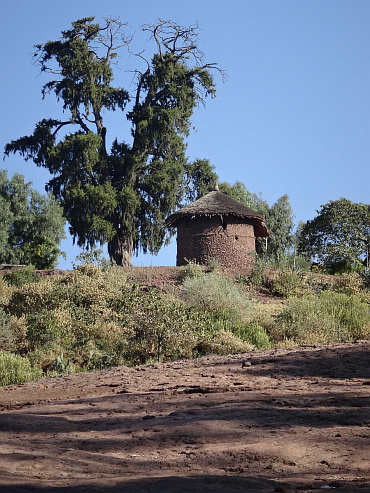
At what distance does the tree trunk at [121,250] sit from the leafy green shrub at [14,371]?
73.0 feet

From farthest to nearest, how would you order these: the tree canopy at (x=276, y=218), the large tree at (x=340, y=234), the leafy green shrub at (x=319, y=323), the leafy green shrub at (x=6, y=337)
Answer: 1. the tree canopy at (x=276, y=218)
2. the large tree at (x=340, y=234)
3. the leafy green shrub at (x=319, y=323)
4. the leafy green shrub at (x=6, y=337)

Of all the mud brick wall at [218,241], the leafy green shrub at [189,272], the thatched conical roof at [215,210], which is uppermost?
the thatched conical roof at [215,210]

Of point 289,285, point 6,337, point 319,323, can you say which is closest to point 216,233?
point 289,285

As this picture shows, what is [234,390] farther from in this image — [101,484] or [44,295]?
[44,295]

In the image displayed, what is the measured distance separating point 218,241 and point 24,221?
46.3 ft

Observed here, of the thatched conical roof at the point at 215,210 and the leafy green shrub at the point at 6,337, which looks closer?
the leafy green shrub at the point at 6,337

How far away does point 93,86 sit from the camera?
3616 centimetres

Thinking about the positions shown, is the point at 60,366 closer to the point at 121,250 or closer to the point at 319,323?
the point at 319,323

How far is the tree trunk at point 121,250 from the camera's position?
35.1 meters

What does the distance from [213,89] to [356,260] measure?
13.8m

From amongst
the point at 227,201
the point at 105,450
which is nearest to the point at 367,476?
the point at 105,450

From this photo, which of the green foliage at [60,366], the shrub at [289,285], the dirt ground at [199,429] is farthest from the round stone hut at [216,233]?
the dirt ground at [199,429]

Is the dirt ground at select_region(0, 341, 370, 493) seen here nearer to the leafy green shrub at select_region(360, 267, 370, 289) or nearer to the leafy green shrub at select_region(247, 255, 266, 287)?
the leafy green shrub at select_region(247, 255, 266, 287)

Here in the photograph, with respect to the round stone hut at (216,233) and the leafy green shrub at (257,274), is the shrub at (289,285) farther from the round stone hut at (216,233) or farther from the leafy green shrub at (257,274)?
the round stone hut at (216,233)
